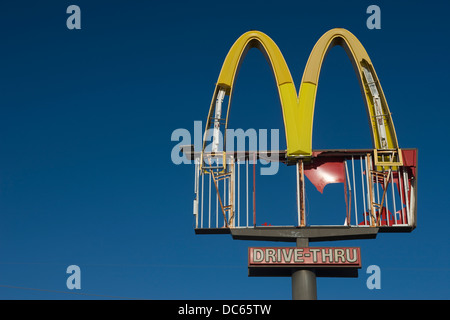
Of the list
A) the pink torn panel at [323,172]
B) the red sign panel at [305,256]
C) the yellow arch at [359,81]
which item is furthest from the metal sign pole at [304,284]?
the yellow arch at [359,81]

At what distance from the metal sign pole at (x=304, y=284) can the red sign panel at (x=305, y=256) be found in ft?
1.10

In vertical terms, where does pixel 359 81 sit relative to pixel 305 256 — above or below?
above

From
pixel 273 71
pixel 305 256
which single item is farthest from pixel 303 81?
pixel 305 256

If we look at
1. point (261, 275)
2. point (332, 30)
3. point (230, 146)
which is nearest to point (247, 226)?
point (261, 275)

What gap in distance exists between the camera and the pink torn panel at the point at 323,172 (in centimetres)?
2012

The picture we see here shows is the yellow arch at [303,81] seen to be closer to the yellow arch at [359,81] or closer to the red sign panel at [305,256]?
the yellow arch at [359,81]

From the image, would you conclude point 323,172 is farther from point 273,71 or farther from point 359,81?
point 273,71

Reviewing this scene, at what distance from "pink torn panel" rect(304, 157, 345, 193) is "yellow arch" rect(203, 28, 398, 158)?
2.69ft

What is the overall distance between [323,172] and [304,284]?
14.6ft

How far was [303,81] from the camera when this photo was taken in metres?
20.0

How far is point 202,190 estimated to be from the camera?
2019 cm

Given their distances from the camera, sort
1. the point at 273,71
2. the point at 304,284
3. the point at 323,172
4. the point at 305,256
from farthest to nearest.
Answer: the point at 273,71 → the point at 323,172 → the point at 305,256 → the point at 304,284
